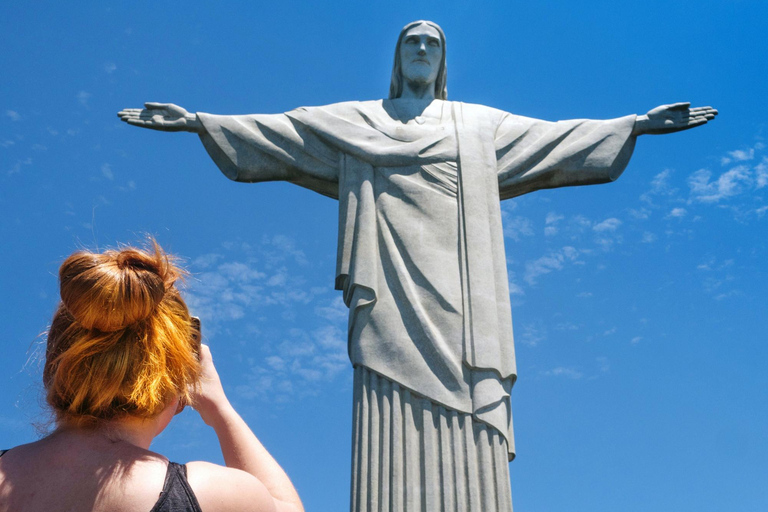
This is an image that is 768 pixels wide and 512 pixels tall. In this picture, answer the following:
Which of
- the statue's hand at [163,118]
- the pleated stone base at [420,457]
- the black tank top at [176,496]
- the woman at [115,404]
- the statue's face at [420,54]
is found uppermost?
the statue's face at [420,54]

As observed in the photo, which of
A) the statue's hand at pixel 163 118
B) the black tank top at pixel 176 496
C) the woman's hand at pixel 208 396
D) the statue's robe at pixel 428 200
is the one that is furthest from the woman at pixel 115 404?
the statue's hand at pixel 163 118

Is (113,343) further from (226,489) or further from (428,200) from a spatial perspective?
(428,200)

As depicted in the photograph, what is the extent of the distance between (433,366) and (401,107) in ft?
8.41

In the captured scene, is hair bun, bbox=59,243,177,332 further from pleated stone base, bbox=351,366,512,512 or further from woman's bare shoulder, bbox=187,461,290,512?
pleated stone base, bbox=351,366,512,512

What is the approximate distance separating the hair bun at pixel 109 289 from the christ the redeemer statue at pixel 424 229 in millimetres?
3435

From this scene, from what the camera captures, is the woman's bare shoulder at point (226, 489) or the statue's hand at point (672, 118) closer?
the woman's bare shoulder at point (226, 489)

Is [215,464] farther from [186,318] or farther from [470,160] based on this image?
[470,160]

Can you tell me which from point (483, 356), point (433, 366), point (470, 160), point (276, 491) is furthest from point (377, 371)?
point (276, 491)

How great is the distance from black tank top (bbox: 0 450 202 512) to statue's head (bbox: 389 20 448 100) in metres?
5.64

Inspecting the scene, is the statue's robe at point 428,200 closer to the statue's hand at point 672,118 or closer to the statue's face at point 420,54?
the statue's hand at point 672,118

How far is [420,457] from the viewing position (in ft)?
18.7

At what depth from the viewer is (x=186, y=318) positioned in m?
2.71

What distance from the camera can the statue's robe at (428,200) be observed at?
19.6ft

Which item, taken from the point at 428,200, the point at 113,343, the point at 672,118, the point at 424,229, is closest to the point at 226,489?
the point at 113,343
